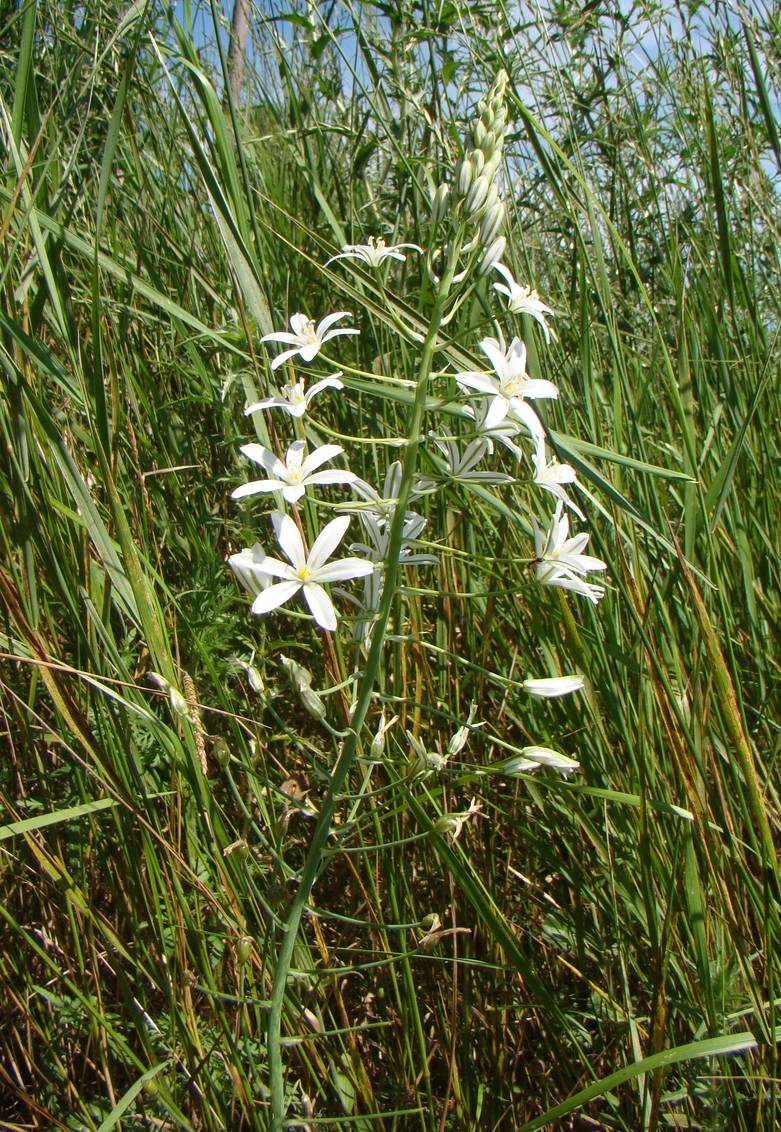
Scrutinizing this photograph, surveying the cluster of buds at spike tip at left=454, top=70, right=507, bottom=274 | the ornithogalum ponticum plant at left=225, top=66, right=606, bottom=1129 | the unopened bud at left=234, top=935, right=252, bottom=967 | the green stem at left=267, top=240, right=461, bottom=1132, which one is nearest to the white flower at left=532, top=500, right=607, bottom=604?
the ornithogalum ponticum plant at left=225, top=66, right=606, bottom=1129

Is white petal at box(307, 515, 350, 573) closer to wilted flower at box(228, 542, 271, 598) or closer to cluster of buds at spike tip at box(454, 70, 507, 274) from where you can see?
wilted flower at box(228, 542, 271, 598)

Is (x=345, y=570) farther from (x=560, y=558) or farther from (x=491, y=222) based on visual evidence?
(x=491, y=222)

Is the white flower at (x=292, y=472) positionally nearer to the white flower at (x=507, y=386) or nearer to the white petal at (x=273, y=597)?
the white petal at (x=273, y=597)

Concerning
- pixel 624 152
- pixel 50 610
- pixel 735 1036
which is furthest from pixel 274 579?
pixel 624 152

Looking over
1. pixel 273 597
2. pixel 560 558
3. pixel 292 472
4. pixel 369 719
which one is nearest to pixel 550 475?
pixel 560 558

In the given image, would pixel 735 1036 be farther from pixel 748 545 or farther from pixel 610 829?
pixel 748 545

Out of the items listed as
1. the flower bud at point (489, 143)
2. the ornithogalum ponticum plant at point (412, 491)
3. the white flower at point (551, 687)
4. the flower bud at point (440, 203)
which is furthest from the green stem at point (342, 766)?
the white flower at point (551, 687)
